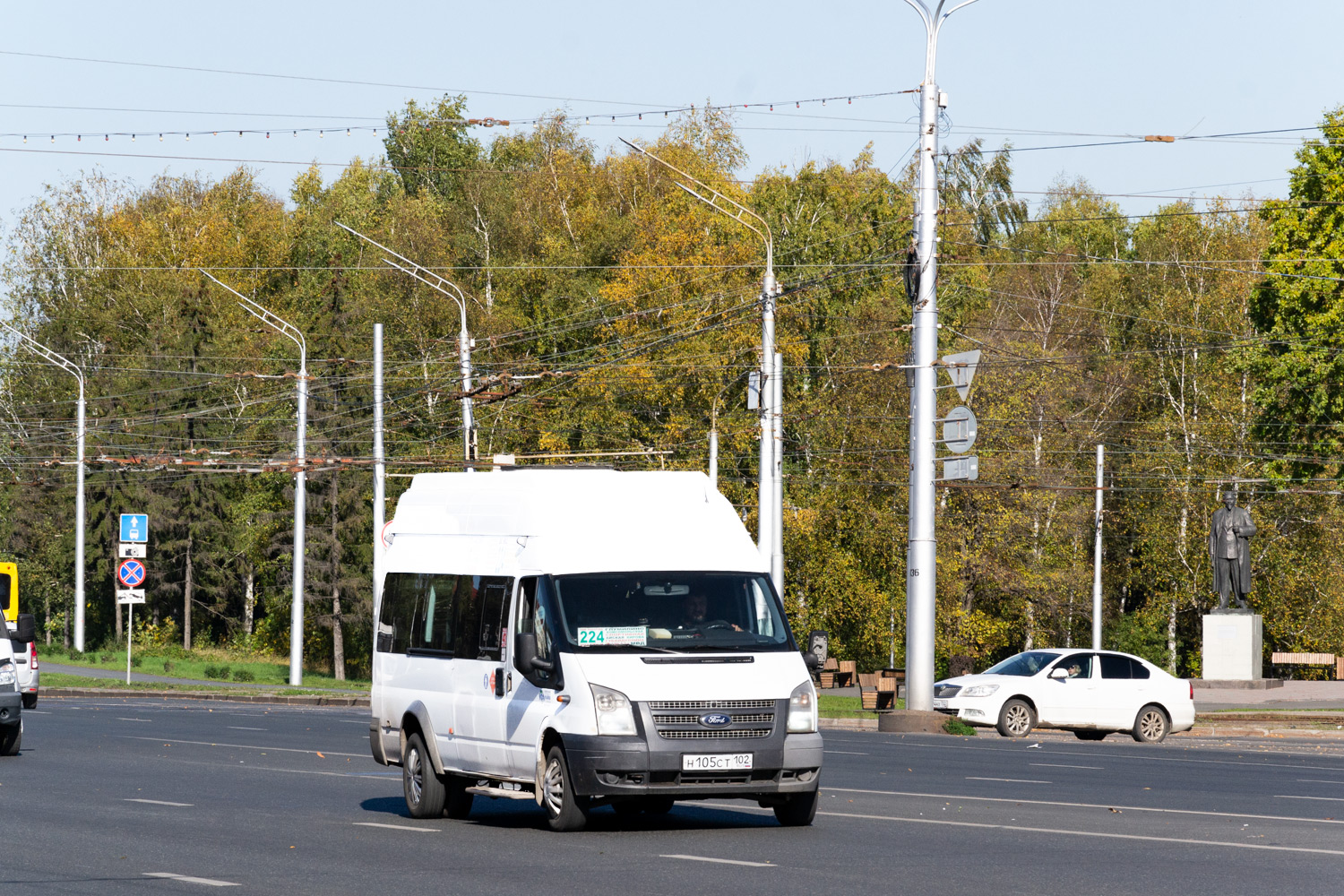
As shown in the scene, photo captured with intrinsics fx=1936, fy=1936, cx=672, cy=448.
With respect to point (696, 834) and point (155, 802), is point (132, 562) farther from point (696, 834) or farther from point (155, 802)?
point (696, 834)

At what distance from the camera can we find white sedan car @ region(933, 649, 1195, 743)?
1147 inches

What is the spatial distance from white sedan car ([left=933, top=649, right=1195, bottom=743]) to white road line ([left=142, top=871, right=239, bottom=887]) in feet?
63.8

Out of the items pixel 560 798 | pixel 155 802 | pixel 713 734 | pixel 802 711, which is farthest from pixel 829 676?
pixel 713 734

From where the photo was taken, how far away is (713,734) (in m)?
12.8

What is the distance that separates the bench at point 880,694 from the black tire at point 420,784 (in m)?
17.9

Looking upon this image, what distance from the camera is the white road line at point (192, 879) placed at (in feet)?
34.3

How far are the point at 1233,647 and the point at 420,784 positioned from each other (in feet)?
114

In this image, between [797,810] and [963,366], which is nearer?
[797,810]

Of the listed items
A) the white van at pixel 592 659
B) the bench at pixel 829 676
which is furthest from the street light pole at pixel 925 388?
the bench at pixel 829 676

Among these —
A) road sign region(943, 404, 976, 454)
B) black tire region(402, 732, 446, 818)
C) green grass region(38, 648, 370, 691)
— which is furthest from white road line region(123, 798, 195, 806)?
green grass region(38, 648, 370, 691)

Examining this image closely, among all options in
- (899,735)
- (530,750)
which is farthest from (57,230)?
(530,750)

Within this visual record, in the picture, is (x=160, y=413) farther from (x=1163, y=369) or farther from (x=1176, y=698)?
(x=1176, y=698)

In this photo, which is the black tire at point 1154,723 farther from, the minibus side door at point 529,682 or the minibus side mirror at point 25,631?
the minibus side door at point 529,682

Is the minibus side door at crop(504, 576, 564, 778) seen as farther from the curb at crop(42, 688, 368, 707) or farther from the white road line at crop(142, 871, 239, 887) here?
the curb at crop(42, 688, 368, 707)
